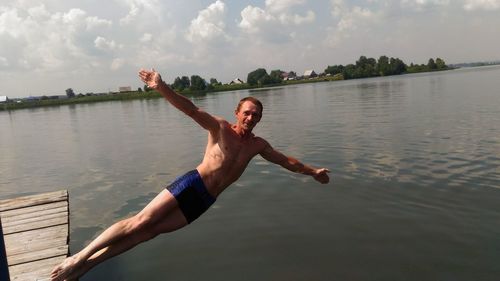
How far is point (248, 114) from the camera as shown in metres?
5.89

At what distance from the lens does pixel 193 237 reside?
9.82 meters

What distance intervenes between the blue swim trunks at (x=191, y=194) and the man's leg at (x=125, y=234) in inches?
3.5

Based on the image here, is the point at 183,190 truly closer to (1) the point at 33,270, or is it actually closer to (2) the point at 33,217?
(1) the point at 33,270

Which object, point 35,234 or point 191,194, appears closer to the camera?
point 191,194

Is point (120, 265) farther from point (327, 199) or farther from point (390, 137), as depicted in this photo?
point (390, 137)

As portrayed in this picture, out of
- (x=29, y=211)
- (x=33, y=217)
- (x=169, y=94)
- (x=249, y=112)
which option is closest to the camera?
(x=169, y=94)

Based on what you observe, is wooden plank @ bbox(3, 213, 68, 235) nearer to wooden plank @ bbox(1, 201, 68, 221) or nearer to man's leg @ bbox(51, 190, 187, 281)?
wooden plank @ bbox(1, 201, 68, 221)

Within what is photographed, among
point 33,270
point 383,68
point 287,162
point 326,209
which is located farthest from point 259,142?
point 383,68

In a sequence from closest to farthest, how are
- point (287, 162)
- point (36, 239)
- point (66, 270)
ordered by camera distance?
1. point (66, 270)
2. point (287, 162)
3. point (36, 239)

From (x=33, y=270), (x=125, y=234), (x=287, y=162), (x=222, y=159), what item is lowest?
(x=33, y=270)

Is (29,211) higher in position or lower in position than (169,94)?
lower

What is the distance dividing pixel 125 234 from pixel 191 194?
105cm

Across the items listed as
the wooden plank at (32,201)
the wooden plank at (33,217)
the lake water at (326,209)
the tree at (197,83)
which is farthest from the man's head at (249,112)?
the tree at (197,83)

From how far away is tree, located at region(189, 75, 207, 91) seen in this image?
510ft
